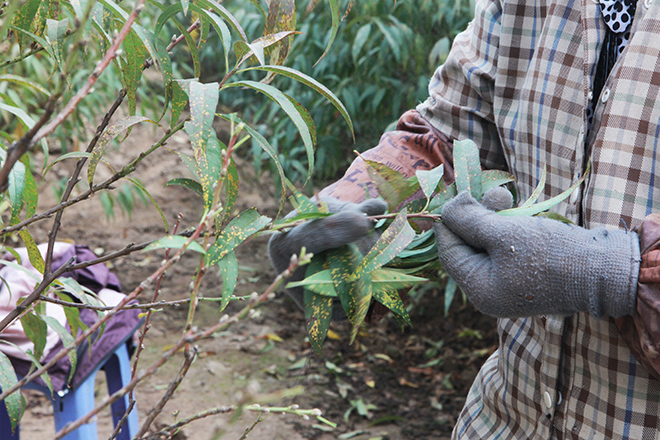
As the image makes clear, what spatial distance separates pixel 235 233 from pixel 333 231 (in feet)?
0.52

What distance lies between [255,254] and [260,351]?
93 cm

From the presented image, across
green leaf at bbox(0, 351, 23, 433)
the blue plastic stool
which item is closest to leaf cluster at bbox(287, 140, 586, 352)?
green leaf at bbox(0, 351, 23, 433)

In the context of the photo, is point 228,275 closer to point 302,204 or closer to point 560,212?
point 302,204

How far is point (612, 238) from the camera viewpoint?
0.73 m

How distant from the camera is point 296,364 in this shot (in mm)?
2873

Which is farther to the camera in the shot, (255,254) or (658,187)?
(255,254)

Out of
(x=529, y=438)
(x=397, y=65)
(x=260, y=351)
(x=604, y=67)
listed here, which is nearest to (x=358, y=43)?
(x=397, y=65)

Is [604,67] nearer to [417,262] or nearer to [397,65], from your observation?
[417,262]

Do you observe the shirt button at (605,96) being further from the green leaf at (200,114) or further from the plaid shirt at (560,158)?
the green leaf at (200,114)

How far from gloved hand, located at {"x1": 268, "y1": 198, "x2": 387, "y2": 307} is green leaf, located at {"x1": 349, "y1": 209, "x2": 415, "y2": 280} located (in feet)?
0.13

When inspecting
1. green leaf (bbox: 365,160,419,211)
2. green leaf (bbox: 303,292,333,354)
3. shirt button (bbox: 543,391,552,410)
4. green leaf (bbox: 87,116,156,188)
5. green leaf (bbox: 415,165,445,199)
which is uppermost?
green leaf (bbox: 87,116,156,188)

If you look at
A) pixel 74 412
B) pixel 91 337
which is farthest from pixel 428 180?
pixel 74 412

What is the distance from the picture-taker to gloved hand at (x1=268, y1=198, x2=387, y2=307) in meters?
0.73

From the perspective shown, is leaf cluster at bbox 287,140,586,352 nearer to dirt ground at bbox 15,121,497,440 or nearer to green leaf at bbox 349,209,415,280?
green leaf at bbox 349,209,415,280
